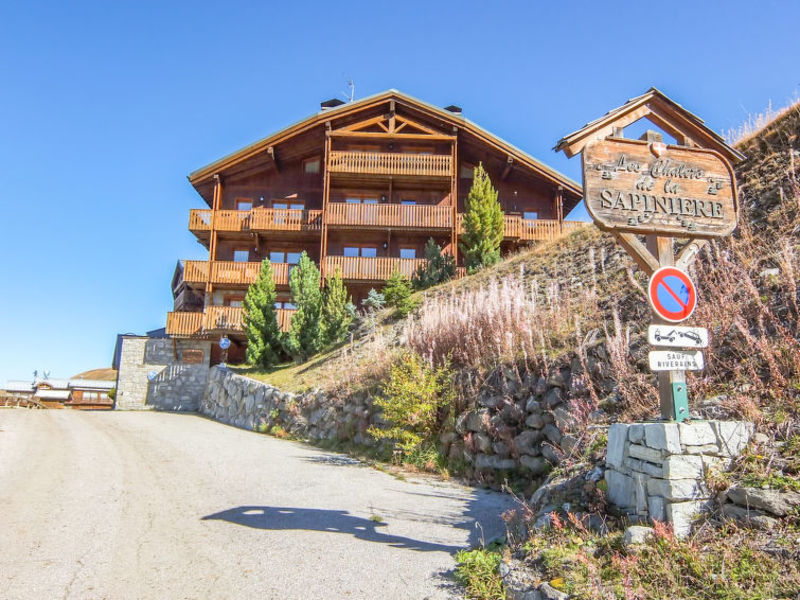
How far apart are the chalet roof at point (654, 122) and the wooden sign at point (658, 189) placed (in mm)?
134

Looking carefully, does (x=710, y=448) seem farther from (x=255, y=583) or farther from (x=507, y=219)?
(x=507, y=219)

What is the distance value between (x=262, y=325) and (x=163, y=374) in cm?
710

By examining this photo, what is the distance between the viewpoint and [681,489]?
3990 mm

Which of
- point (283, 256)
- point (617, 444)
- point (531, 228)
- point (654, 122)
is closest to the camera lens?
point (617, 444)

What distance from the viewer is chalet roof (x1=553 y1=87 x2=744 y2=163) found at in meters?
5.21

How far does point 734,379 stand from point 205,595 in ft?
17.4

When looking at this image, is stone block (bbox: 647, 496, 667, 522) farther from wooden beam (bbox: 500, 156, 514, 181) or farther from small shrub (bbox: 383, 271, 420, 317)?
wooden beam (bbox: 500, 156, 514, 181)

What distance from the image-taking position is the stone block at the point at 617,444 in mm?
4598

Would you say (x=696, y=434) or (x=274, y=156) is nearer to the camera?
(x=696, y=434)

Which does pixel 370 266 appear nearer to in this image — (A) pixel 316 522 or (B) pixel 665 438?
(A) pixel 316 522

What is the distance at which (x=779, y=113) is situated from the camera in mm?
→ 11164

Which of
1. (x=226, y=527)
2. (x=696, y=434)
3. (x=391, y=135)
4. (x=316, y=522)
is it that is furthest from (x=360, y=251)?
(x=696, y=434)

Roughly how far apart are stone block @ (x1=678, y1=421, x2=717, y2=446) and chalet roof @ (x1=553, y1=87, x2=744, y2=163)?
265 centimetres

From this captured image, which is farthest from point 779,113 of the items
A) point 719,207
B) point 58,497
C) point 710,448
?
point 58,497
